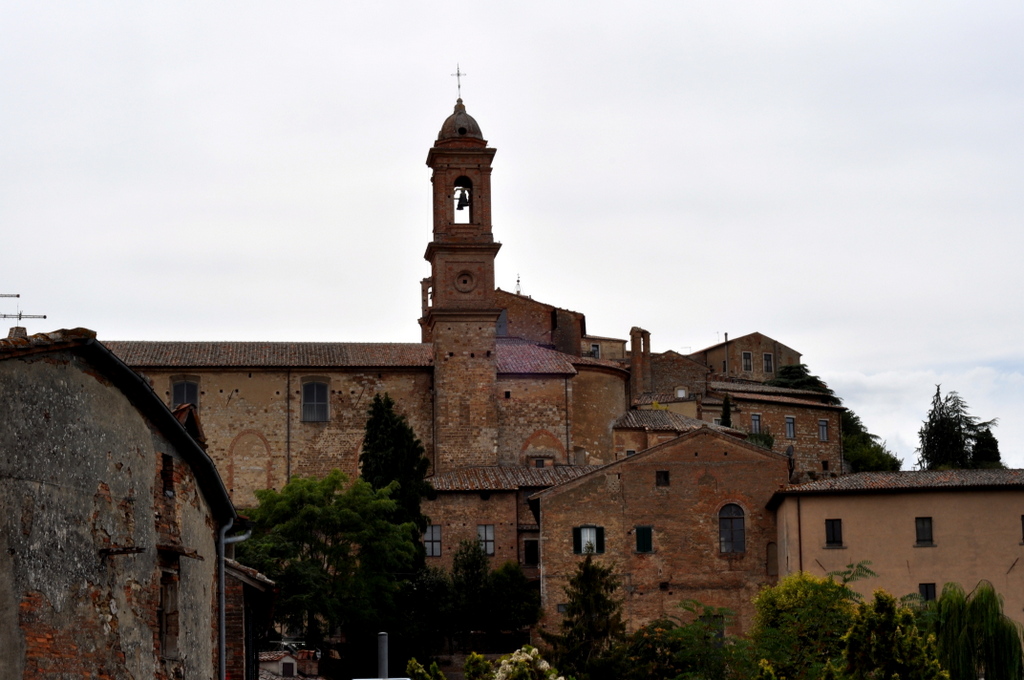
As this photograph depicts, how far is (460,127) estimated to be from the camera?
56.5 meters

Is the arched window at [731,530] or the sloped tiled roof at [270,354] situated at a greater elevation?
the sloped tiled roof at [270,354]

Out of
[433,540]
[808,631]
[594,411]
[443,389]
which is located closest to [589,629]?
[808,631]

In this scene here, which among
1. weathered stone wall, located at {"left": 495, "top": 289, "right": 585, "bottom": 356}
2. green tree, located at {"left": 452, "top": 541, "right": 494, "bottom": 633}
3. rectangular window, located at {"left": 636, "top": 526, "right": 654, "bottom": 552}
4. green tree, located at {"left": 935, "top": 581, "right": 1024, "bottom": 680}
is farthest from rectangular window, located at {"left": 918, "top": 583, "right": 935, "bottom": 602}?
weathered stone wall, located at {"left": 495, "top": 289, "right": 585, "bottom": 356}

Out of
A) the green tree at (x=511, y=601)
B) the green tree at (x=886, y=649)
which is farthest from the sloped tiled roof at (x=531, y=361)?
the green tree at (x=886, y=649)

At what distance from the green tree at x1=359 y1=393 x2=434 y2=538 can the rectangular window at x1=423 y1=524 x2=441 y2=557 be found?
2.25ft

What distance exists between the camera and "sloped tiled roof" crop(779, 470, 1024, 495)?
41594mm

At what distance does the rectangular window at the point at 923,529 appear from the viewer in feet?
136

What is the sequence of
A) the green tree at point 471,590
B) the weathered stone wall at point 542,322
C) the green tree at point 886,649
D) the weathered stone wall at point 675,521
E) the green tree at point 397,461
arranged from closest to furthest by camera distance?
the green tree at point 886,649, the green tree at point 471,590, the weathered stone wall at point 675,521, the green tree at point 397,461, the weathered stone wall at point 542,322

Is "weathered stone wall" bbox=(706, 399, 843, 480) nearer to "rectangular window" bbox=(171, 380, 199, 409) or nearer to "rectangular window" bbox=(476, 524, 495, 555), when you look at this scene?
"rectangular window" bbox=(476, 524, 495, 555)

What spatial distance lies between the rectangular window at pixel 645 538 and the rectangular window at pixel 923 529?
769 cm

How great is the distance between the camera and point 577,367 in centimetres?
5597

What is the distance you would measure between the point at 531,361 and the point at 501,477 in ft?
22.7

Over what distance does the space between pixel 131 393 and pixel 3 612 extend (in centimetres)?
309

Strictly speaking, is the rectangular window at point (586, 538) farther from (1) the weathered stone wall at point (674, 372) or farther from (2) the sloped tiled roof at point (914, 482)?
(1) the weathered stone wall at point (674, 372)
